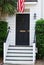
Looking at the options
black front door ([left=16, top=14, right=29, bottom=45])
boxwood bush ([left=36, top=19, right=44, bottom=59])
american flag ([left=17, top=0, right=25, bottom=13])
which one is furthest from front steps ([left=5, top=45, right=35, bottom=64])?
american flag ([left=17, top=0, right=25, bottom=13])

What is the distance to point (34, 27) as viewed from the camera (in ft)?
52.0

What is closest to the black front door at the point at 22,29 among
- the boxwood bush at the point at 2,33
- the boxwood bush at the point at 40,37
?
the boxwood bush at the point at 2,33

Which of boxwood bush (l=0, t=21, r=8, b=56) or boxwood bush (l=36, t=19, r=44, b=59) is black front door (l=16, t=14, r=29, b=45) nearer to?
boxwood bush (l=0, t=21, r=8, b=56)

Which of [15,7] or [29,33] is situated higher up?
[15,7]

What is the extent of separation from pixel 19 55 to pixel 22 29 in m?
2.26

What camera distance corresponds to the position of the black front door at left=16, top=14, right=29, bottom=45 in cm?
1631

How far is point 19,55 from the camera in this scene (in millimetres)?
14766

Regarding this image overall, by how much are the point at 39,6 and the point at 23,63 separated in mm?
4133

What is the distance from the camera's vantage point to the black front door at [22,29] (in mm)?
16312

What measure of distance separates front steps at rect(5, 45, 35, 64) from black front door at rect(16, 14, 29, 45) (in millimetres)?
995

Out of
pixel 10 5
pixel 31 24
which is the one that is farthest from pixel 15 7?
pixel 31 24

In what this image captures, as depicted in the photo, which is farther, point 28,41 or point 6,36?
point 28,41

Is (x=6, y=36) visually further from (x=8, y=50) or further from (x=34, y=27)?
(x=34, y=27)

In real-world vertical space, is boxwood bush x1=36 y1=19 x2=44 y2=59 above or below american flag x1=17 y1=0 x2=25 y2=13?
below
